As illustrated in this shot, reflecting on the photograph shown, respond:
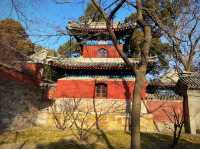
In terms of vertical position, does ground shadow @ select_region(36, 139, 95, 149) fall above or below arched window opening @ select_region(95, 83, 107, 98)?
below

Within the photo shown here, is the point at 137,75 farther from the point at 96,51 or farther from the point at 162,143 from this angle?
the point at 96,51

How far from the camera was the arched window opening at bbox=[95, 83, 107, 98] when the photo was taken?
22.4 m

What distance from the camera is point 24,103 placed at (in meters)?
21.4

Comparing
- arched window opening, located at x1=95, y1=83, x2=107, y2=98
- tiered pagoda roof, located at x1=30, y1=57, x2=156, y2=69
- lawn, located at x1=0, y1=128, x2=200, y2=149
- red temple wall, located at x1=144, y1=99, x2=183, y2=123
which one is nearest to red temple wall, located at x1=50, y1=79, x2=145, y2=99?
arched window opening, located at x1=95, y1=83, x2=107, y2=98

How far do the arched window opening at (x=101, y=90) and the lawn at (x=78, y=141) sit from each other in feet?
22.1

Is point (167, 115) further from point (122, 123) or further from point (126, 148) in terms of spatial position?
point (126, 148)

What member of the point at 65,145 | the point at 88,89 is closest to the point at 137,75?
the point at 65,145

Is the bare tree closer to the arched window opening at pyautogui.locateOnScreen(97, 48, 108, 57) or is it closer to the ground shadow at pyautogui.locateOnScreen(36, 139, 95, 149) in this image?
the ground shadow at pyautogui.locateOnScreen(36, 139, 95, 149)

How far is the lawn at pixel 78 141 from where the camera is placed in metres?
12.9

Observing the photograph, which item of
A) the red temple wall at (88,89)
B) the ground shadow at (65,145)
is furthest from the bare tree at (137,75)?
the red temple wall at (88,89)

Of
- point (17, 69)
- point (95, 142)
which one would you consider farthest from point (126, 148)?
point (17, 69)

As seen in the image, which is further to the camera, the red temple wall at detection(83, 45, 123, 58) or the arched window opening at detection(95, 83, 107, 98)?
the red temple wall at detection(83, 45, 123, 58)

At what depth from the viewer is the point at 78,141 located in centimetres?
1377

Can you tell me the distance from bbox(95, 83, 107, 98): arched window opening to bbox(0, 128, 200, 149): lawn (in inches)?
265
